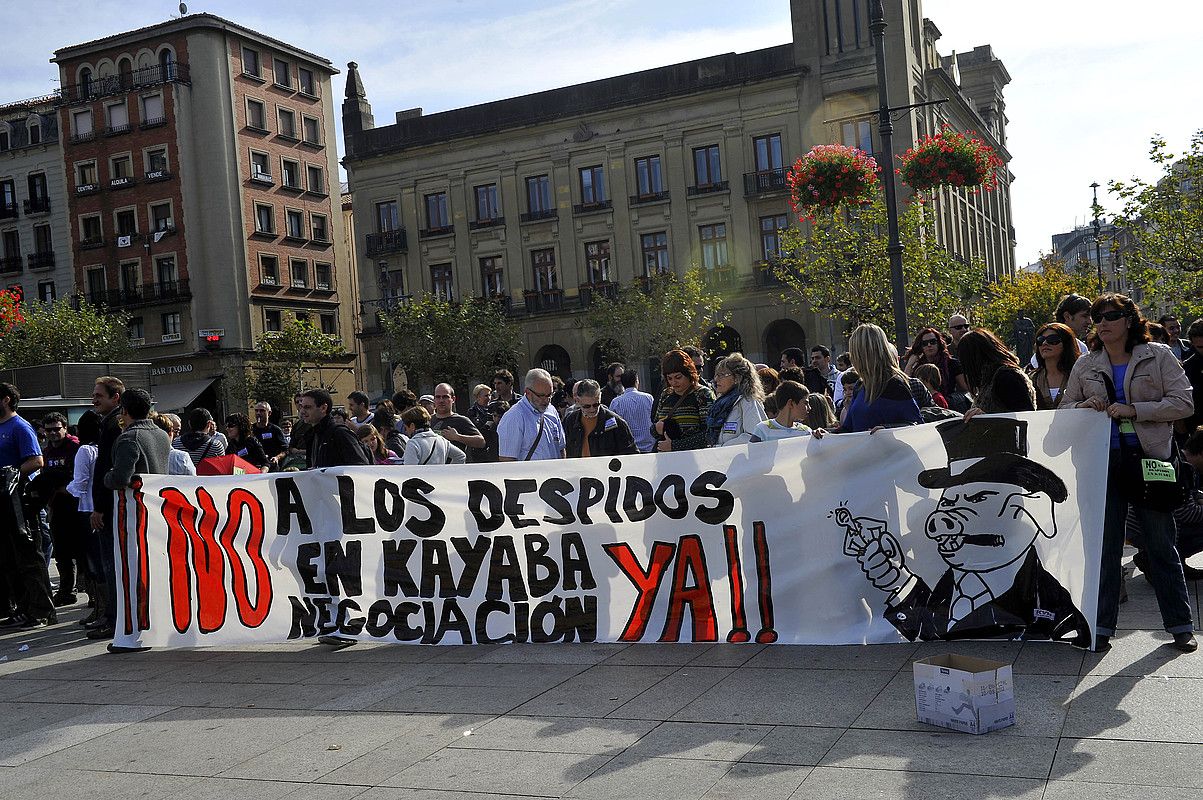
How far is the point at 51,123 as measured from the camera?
2346 inches

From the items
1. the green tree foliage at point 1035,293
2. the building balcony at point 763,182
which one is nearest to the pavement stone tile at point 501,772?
the building balcony at point 763,182

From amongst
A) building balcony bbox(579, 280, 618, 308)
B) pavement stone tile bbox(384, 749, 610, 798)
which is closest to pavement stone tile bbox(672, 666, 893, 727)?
pavement stone tile bbox(384, 749, 610, 798)

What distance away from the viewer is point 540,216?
5012 cm

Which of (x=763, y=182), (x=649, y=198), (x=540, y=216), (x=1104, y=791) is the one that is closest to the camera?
(x=1104, y=791)

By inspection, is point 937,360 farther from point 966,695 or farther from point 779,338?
point 779,338

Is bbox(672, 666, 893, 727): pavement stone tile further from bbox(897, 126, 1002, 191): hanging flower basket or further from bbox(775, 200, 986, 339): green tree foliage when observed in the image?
bbox(775, 200, 986, 339): green tree foliage

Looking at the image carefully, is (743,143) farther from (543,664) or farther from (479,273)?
(543,664)

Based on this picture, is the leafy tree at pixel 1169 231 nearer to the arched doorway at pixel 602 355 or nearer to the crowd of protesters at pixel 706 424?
the crowd of protesters at pixel 706 424

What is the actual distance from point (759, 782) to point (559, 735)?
1168 millimetres

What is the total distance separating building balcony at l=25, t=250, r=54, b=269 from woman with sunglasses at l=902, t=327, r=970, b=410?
5669 cm

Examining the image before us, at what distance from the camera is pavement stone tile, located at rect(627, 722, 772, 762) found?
4.89 meters

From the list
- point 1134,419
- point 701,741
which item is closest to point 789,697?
point 701,741

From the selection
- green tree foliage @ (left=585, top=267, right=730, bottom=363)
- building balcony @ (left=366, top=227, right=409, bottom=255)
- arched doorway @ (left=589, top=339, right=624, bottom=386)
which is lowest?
arched doorway @ (left=589, top=339, right=624, bottom=386)

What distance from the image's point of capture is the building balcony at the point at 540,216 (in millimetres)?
49875
